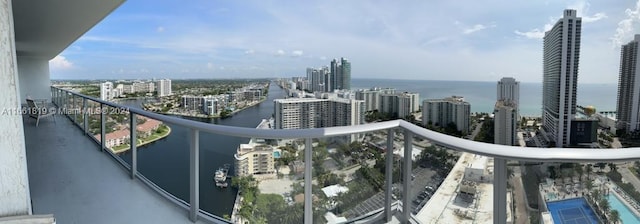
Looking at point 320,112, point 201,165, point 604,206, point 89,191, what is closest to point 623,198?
point 604,206

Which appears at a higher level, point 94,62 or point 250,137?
point 94,62

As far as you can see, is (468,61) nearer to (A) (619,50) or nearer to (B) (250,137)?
(A) (619,50)

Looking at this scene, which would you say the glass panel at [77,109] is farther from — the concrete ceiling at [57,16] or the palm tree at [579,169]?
the palm tree at [579,169]

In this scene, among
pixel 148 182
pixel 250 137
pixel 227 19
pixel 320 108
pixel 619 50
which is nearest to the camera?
pixel 250 137

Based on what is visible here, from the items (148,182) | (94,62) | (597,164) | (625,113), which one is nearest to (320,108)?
(148,182)

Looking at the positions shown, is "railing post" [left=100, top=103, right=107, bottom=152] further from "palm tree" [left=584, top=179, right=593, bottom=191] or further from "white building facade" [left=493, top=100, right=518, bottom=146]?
"white building facade" [left=493, top=100, right=518, bottom=146]

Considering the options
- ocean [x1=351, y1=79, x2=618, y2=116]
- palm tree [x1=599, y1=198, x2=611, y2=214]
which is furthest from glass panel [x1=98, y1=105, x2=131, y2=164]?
ocean [x1=351, y1=79, x2=618, y2=116]
